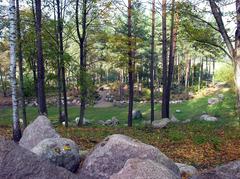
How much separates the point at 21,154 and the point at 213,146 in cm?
768

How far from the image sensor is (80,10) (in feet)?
60.4

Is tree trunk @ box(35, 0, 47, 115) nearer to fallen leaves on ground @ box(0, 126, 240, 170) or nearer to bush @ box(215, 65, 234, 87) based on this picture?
fallen leaves on ground @ box(0, 126, 240, 170)

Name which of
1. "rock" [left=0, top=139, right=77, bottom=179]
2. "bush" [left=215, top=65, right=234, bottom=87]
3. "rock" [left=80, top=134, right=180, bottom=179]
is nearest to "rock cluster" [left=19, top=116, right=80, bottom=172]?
"rock" [left=80, top=134, right=180, bottom=179]

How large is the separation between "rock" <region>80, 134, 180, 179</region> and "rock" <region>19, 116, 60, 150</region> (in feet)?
7.62

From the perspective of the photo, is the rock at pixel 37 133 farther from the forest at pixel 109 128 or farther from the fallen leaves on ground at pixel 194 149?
the fallen leaves on ground at pixel 194 149

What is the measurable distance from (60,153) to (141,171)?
2.57m

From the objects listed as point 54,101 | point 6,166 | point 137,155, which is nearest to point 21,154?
point 6,166

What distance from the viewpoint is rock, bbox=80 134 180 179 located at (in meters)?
6.22

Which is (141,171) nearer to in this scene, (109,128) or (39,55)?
(39,55)

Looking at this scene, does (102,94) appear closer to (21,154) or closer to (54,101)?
(54,101)

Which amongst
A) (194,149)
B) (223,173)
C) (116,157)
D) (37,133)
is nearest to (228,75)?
(194,149)

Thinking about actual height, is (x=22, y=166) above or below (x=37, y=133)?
above

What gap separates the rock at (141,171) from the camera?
14.4 feet

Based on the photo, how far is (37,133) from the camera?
8625mm
